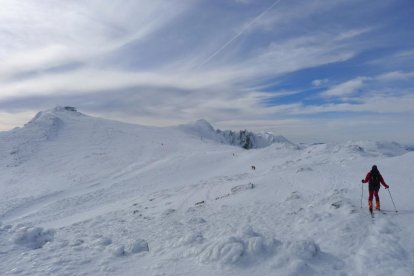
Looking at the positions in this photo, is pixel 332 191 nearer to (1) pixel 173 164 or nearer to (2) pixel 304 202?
(2) pixel 304 202

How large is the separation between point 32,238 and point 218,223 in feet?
27.3

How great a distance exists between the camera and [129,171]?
5456 cm

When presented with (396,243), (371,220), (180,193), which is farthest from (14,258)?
(180,193)

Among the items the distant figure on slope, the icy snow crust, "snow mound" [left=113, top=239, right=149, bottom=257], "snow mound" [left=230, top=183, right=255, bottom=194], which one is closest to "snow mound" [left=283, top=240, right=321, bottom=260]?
the icy snow crust

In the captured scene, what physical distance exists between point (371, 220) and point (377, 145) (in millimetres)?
35580

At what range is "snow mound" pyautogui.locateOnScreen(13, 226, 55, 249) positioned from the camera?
13.1 meters

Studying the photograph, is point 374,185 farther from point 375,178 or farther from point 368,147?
point 368,147

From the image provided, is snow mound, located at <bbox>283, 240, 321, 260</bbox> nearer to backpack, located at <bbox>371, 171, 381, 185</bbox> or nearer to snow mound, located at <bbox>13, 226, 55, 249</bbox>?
backpack, located at <bbox>371, 171, 381, 185</bbox>

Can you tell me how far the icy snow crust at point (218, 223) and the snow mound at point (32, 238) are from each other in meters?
0.04

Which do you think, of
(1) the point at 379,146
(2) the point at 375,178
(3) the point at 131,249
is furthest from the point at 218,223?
(1) the point at 379,146

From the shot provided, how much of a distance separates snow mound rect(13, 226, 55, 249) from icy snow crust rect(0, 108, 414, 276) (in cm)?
4

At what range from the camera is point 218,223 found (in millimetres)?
17953

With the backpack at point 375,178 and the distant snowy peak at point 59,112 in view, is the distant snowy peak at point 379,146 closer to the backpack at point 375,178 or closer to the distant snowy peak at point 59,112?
the backpack at point 375,178

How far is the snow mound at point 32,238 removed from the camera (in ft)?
43.1
